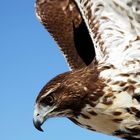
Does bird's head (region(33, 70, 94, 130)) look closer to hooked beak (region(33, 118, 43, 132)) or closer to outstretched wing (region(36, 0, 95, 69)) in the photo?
hooked beak (region(33, 118, 43, 132))

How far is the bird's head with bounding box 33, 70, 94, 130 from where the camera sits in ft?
22.1

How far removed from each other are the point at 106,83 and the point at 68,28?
245 centimetres

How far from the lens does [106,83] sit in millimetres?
6594

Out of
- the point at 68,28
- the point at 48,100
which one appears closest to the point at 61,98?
the point at 48,100

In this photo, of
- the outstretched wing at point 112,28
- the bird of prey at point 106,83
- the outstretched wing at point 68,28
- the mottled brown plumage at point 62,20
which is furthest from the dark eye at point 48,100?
the mottled brown plumage at point 62,20

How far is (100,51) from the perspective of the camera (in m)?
7.26

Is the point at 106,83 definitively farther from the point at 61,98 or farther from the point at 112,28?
the point at 112,28

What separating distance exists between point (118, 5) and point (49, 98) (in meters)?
1.33

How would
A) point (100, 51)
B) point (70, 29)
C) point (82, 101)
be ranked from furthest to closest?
1. point (70, 29)
2. point (100, 51)
3. point (82, 101)

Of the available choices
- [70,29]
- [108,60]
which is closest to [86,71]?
[108,60]

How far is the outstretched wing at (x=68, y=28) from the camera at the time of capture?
28.5 ft

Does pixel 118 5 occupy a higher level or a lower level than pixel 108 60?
higher

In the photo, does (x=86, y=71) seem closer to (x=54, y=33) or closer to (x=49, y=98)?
(x=49, y=98)

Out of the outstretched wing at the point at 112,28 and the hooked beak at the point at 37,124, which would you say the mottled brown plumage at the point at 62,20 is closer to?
the outstretched wing at the point at 112,28
